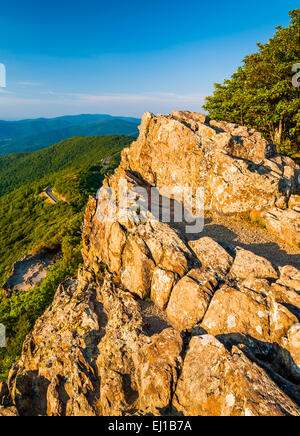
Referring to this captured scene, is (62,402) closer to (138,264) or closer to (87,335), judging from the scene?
(87,335)

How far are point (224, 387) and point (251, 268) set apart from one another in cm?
621

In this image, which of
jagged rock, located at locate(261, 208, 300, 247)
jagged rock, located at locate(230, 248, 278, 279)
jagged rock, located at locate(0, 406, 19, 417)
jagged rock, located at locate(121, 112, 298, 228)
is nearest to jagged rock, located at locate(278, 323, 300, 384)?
jagged rock, located at locate(230, 248, 278, 279)

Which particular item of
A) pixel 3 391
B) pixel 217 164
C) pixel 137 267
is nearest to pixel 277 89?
pixel 217 164

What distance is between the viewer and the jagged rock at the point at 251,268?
1166cm

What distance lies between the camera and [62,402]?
427 inches

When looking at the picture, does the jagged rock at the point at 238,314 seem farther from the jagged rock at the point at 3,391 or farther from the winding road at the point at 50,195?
the winding road at the point at 50,195

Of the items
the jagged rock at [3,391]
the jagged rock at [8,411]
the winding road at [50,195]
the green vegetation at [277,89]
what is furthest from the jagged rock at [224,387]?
the winding road at [50,195]

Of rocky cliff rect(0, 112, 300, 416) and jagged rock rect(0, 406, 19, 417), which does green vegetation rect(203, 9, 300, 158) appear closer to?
rocky cliff rect(0, 112, 300, 416)

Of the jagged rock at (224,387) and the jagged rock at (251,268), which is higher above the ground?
the jagged rock at (251,268)

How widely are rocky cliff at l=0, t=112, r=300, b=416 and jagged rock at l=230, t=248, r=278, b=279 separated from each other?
57 millimetres

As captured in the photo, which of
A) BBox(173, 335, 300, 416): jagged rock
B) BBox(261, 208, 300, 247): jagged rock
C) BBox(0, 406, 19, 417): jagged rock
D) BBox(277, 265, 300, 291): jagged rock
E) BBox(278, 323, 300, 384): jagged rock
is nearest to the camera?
BBox(173, 335, 300, 416): jagged rock

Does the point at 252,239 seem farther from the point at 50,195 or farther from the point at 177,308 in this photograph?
the point at 50,195

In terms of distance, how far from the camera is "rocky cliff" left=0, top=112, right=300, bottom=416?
8.07m

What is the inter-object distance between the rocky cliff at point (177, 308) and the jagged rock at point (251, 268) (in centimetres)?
6
